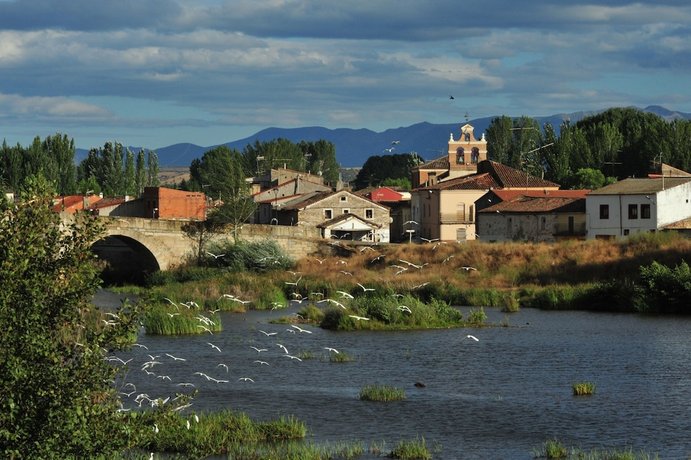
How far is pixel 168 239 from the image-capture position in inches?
3036

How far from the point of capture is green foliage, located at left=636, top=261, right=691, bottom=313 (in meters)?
52.0

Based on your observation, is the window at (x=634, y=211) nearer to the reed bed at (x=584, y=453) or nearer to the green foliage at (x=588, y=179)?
the green foliage at (x=588, y=179)

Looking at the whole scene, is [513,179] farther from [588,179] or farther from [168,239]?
[168,239]

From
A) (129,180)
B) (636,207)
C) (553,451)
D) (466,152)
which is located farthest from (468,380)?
(129,180)

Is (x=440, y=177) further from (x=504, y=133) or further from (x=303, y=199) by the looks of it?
Answer: (x=504, y=133)

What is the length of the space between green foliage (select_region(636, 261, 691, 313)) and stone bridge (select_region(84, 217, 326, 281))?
95.0 feet

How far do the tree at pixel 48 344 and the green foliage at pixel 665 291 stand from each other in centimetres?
3662

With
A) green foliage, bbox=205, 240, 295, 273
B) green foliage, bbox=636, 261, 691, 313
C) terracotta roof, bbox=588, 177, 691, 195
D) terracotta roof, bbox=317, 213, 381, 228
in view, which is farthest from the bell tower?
green foliage, bbox=636, 261, 691, 313

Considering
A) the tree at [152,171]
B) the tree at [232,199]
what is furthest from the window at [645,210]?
the tree at [152,171]

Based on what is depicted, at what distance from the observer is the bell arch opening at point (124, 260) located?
76.9m

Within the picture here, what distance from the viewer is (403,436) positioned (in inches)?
1121

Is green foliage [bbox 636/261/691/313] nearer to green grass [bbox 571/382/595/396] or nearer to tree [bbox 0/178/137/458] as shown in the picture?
green grass [bbox 571/382/595/396]

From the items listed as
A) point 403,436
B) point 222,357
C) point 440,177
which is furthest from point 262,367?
point 440,177

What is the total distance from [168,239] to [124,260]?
6.96m
